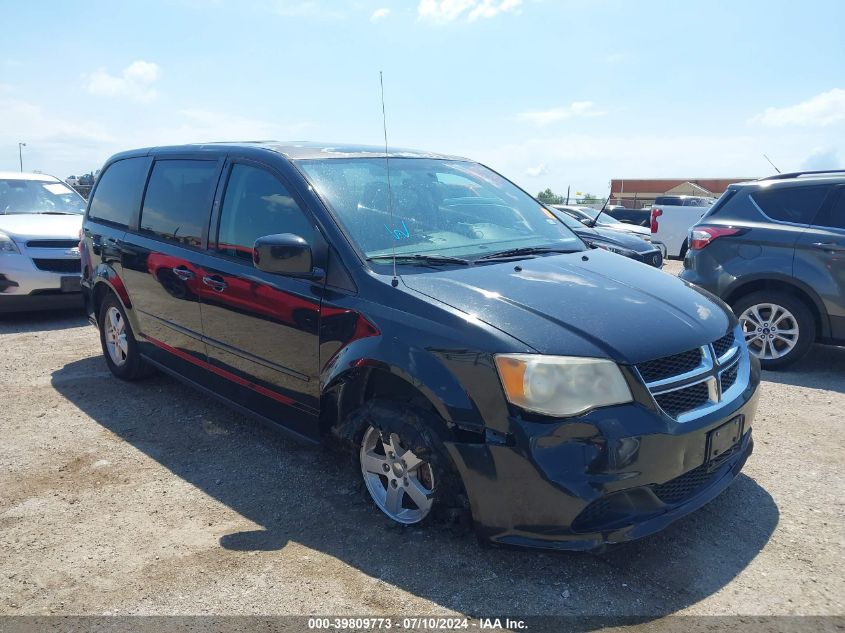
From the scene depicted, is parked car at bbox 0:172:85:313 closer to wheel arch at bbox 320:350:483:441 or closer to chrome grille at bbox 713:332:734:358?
wheel arch at bbox 320:350:483:441

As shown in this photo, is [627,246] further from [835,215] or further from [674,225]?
[674,225]

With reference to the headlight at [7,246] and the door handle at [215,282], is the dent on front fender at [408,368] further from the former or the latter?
the headlight at [7,246]

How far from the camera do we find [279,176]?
3.62m

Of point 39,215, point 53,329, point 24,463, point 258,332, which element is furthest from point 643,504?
point 39,215

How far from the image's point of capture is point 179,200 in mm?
4453

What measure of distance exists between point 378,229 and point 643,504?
179 centimetres

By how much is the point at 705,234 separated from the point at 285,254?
4504 millimetres

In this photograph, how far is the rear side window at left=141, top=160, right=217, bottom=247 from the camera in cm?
417

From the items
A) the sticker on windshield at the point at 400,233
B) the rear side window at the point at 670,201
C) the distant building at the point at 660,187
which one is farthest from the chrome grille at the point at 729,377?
the distant building at the point at 660,187

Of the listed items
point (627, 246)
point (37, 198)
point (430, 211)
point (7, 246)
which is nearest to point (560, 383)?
point (430, 211)

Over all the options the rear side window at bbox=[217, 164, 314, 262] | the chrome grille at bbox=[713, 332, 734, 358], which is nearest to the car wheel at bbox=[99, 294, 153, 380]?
the rear side window at bbox=[217, 164, 314, 262]

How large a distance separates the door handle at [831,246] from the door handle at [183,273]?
4.96 metres

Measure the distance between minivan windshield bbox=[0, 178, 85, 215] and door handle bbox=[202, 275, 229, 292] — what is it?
18.2 feet

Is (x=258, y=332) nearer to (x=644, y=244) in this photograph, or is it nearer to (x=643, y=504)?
(x=643, y=504)
